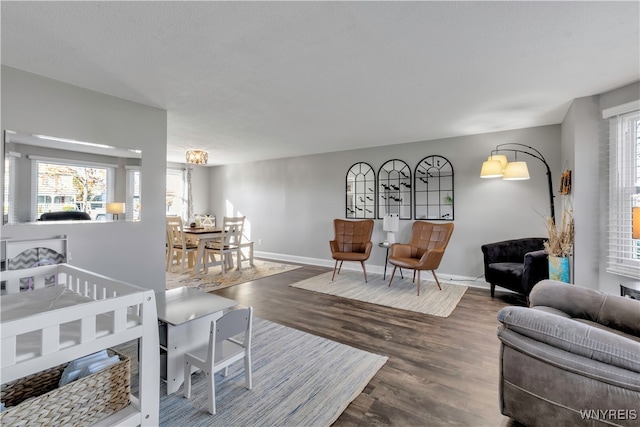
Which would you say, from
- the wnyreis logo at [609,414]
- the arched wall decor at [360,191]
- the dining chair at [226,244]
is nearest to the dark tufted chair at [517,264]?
the arched wall decor at [360,191]

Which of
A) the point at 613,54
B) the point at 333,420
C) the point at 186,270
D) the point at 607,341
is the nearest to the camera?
the point at 607,341

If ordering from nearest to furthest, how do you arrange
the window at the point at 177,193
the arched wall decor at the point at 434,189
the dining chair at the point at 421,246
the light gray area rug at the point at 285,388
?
the light gray area rug at the point at 285,388, the dining chair at the point at 421,246, the arched wall decor at the point at 434,189, the window at the point at 177,193

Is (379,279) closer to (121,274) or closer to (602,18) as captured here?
(121,274)

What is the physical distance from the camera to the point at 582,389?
130cm

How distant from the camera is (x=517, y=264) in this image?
3.77 meters

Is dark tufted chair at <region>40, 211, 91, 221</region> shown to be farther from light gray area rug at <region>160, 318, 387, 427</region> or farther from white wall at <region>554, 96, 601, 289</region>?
white wall at <region>554, 96, 601, 289</region>

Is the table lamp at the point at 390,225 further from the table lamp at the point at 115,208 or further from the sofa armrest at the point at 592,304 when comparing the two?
the table lamp at the point at 115,208

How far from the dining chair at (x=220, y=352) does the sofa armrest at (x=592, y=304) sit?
210 cm

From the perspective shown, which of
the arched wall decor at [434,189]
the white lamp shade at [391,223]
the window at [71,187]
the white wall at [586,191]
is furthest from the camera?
the white lamp shade at [391,223]

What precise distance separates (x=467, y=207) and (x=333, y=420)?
154 inches

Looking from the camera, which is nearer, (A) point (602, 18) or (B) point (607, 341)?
→ (B) point (607, 341)

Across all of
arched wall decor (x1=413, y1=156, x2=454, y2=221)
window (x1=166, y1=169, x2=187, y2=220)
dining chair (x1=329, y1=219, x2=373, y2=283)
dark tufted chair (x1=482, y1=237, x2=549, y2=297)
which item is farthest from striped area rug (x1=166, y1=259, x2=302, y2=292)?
dark tufted chair (x1=482, y1=237, x2=549, y2=297)

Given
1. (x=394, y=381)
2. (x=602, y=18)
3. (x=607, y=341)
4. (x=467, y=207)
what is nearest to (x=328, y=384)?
(x=394, y=381)

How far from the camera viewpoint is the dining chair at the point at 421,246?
4.06 metres
